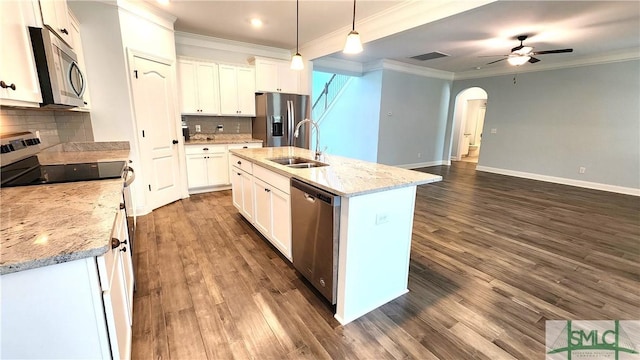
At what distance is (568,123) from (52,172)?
827 centimetres

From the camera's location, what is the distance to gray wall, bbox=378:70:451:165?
21.8ft

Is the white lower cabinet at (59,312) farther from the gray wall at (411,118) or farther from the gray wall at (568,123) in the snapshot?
the gray wall at (568,123)

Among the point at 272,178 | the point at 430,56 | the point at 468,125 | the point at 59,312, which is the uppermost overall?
the point at 430,56

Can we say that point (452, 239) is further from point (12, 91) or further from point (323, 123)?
point (323, 123)

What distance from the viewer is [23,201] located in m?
1.29

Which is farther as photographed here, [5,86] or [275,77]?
[275,77]

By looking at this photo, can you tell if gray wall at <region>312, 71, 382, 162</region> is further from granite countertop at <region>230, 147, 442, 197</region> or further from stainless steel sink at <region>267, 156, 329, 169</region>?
granite countertop at <region>230, 147, 442, 197</region>

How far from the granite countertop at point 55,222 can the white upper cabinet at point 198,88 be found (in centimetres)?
311

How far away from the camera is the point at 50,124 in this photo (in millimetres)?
2766

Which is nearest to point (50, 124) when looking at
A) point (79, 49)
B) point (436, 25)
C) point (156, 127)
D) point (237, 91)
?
point (79, 49)

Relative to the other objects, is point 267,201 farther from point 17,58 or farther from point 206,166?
point 206,166

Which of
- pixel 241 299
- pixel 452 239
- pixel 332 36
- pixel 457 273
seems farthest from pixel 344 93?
pixel 241 299

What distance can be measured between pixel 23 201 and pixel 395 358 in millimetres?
2053

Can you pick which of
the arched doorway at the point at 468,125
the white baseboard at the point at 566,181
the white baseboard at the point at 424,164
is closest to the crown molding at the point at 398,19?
the white baseboard at the point at 424,164
